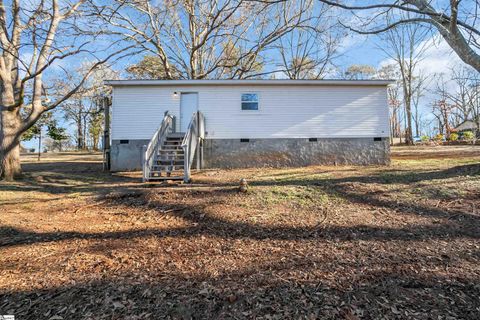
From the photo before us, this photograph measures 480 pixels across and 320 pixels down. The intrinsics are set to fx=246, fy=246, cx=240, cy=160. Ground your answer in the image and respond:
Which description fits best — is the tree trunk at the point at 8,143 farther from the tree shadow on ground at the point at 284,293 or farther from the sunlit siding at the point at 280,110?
the tree shadow on ground at the point at 284,293

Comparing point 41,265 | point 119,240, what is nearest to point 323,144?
point 119,240

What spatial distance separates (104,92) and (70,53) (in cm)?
914

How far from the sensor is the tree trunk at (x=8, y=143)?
7523 mm

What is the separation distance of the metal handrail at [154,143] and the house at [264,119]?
0.51 meters

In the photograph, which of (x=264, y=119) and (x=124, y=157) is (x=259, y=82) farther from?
(x=124, y=157)

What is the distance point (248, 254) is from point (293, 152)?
794 centimetres

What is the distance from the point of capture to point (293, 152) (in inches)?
407

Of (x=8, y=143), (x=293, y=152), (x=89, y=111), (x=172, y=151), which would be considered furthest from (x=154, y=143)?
(x=89, y=111)

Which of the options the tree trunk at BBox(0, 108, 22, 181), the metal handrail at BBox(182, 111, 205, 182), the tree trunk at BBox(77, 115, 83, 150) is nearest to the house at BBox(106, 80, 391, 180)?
the metal handrail at BBox(182, 111, 205, 182)

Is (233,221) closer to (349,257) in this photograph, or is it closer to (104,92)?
(349,257)

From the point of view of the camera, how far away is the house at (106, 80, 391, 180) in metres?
10.1

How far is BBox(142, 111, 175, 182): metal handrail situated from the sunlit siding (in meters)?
0.85

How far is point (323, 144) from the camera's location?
408 inches

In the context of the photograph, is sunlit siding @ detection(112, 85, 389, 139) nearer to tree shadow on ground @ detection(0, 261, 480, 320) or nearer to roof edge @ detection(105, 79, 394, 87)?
roof edge @ detection(105, 79, 394, 87)
